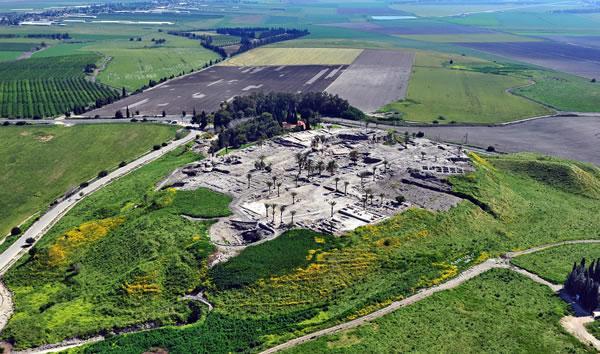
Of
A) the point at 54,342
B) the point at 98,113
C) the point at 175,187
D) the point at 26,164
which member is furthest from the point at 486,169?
the point at 98,113

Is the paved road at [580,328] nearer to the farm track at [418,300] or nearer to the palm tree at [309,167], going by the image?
the farm track at [418,300]

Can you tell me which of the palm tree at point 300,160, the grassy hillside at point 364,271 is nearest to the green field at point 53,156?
→ the palm tree at point 300,160

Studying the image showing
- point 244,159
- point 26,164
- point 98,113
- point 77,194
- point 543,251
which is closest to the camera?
point 543,251

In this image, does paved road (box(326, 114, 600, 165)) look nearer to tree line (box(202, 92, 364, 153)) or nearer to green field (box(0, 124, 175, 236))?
tree line (box(202, 92, 364, 153))

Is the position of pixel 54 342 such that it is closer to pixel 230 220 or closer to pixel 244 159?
pixel 230 220

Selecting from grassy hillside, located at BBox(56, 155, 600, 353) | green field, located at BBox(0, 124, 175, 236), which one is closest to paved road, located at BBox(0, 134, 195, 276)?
green field, located at BBox(0, 124, 175, 236)
